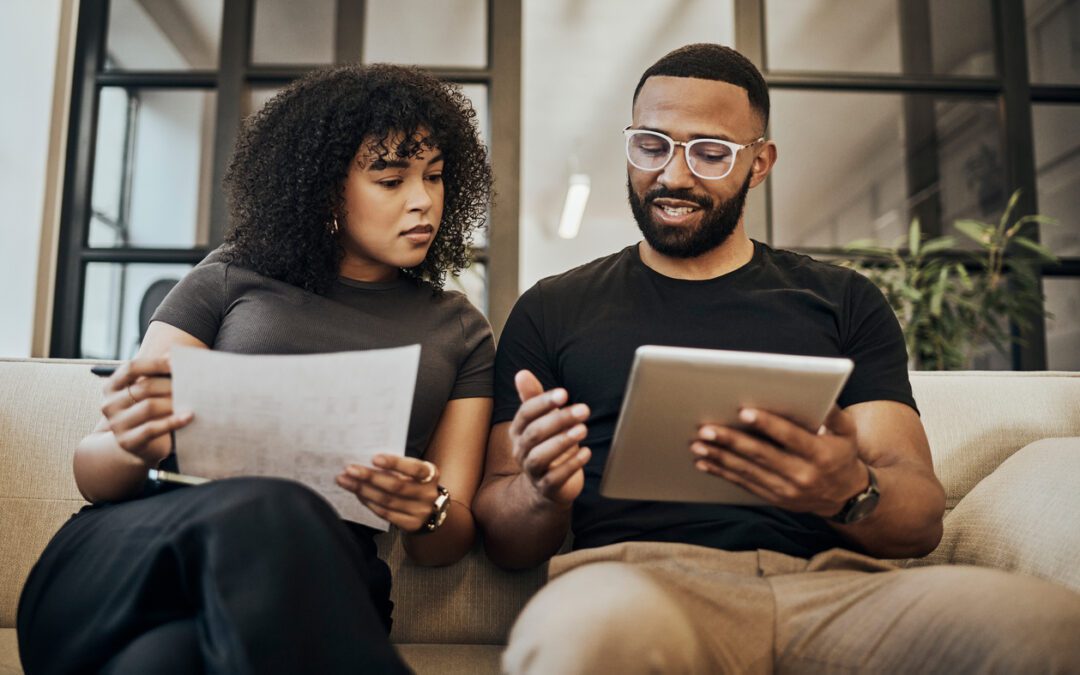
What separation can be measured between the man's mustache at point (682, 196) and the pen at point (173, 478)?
31.6 inches

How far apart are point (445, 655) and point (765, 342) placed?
26.1 inches

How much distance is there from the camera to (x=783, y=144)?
3381mm

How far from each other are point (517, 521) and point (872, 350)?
1.93ft

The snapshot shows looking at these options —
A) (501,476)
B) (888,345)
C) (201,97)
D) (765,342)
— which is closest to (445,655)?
(501,476)

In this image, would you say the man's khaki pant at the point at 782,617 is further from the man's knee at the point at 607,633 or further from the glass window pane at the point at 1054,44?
the glass window pane at the point at 1054,44

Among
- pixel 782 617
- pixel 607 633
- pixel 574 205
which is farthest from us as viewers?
pixel 574 205

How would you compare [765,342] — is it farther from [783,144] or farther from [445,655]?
[783,144]

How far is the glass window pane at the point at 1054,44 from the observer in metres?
3.28

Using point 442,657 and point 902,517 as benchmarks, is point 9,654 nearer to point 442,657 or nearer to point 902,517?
point 442,657

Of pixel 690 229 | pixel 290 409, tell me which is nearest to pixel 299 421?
pixel 290 409

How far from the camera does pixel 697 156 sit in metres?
1.44

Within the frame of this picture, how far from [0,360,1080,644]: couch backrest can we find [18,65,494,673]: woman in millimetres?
98

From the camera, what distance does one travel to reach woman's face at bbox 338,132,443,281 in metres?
1.35

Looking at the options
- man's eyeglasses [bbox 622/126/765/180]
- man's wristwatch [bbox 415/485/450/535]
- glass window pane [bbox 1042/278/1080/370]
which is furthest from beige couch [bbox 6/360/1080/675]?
glass window pane [bbox 1042/278/1080/370]
